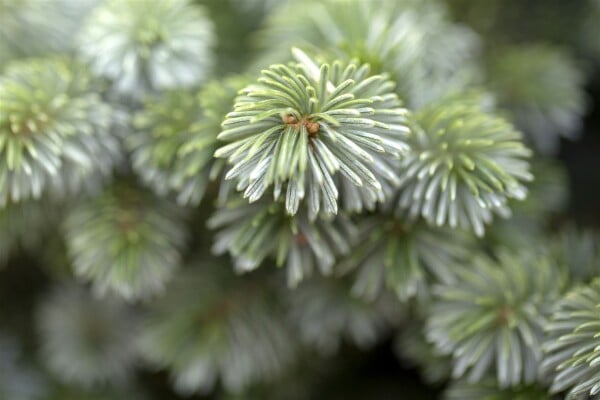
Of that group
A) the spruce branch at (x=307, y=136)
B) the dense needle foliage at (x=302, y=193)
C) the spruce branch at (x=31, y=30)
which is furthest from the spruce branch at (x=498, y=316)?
the spruce branch at (x=31, y=30)

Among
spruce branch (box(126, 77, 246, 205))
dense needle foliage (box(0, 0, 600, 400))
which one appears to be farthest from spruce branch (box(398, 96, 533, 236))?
spruce branch (box(126, 77, 246, 205))

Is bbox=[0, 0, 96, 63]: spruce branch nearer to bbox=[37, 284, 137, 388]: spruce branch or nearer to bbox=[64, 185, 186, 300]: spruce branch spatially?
bbox=[64, 185, 186, 300]: spruce branch

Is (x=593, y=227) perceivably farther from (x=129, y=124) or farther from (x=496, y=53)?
(x=129, y=124)

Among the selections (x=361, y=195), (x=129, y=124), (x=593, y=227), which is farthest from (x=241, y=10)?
(x=593, y=227)

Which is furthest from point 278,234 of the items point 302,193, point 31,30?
point 31,30

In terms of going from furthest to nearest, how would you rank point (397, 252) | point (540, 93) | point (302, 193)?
point (540, 93) → point (397, 252) → point (302, 193)

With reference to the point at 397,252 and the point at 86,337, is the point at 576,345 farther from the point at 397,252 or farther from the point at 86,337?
the point at 86,337

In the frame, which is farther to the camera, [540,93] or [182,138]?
[540,93]
